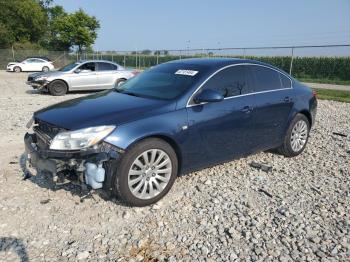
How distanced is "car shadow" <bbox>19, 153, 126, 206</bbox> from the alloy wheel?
321 millimetres

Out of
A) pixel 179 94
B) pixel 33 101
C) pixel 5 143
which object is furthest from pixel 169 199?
pixel 33 101

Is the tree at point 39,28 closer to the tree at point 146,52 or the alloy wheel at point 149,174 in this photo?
the tree at point 146,52

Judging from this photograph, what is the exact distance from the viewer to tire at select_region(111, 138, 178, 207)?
12.5 feet

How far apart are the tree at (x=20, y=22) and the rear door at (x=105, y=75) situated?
36.2 metres

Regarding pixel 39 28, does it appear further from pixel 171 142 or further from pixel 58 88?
pixel 171 142

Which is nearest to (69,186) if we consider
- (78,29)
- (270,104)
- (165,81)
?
(165,81)

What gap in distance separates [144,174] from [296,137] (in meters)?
3.11

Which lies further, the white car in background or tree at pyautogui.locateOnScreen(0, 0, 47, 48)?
tree at pyautogui.locateOnScreen(0, 0, 47, 48)

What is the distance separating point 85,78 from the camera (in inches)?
563

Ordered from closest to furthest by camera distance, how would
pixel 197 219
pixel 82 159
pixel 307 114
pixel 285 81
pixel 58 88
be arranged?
1. pixel 82 159
2. pixel 197 219
3. pixel 285 81
4. pixel 307 114
5. pixel 58 88

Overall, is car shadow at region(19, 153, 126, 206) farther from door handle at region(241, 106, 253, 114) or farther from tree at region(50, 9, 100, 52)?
tree at region(50, 9, 100, 52)

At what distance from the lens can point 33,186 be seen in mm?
4551

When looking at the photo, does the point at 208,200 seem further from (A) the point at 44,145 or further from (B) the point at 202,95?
(A) the point at 44,145

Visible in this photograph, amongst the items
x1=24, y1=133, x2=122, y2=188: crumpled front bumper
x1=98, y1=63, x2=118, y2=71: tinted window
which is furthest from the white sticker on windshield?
x1=98, y1=63, x2=118, y2=71: tinted window
